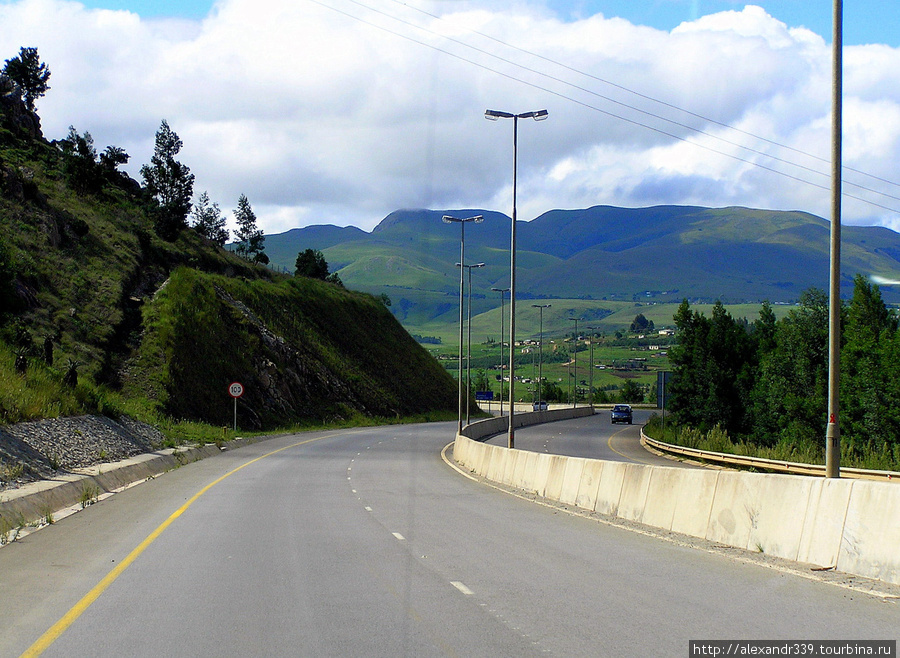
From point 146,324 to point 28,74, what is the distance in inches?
2223

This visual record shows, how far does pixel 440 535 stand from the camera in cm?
1424

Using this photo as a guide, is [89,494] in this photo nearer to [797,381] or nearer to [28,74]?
[797,381]

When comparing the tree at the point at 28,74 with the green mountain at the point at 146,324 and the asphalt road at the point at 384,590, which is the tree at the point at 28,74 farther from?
the asphalt road at the point at 384,590

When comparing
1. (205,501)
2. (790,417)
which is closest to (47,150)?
(790,417)

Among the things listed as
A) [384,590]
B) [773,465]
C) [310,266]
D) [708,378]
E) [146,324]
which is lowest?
[773,465]

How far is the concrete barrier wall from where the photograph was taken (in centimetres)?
1006

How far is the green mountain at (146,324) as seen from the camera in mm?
44781

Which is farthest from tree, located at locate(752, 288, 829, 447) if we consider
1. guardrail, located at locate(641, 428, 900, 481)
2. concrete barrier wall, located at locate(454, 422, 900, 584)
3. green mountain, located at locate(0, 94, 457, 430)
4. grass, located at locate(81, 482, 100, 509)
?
grass, located at locate(81, 482, 100, 509)

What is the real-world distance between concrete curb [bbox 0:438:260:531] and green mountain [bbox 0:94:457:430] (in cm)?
312

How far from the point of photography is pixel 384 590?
955cm

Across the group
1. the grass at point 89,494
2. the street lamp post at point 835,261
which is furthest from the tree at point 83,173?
the street lamp post at point 835,261

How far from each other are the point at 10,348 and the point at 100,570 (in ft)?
93.8

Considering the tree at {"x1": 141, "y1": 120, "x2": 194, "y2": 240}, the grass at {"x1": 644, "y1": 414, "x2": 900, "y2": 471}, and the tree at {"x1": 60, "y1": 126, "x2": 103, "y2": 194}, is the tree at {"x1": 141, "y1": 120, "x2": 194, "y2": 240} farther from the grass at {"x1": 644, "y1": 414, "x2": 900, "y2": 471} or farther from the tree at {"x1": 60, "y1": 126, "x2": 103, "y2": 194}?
the grass at {"x1": 644, "y1": 414, "x2": 900, "y2": 471}

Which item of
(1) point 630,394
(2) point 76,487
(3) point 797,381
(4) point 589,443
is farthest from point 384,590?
(1) point 630,394
